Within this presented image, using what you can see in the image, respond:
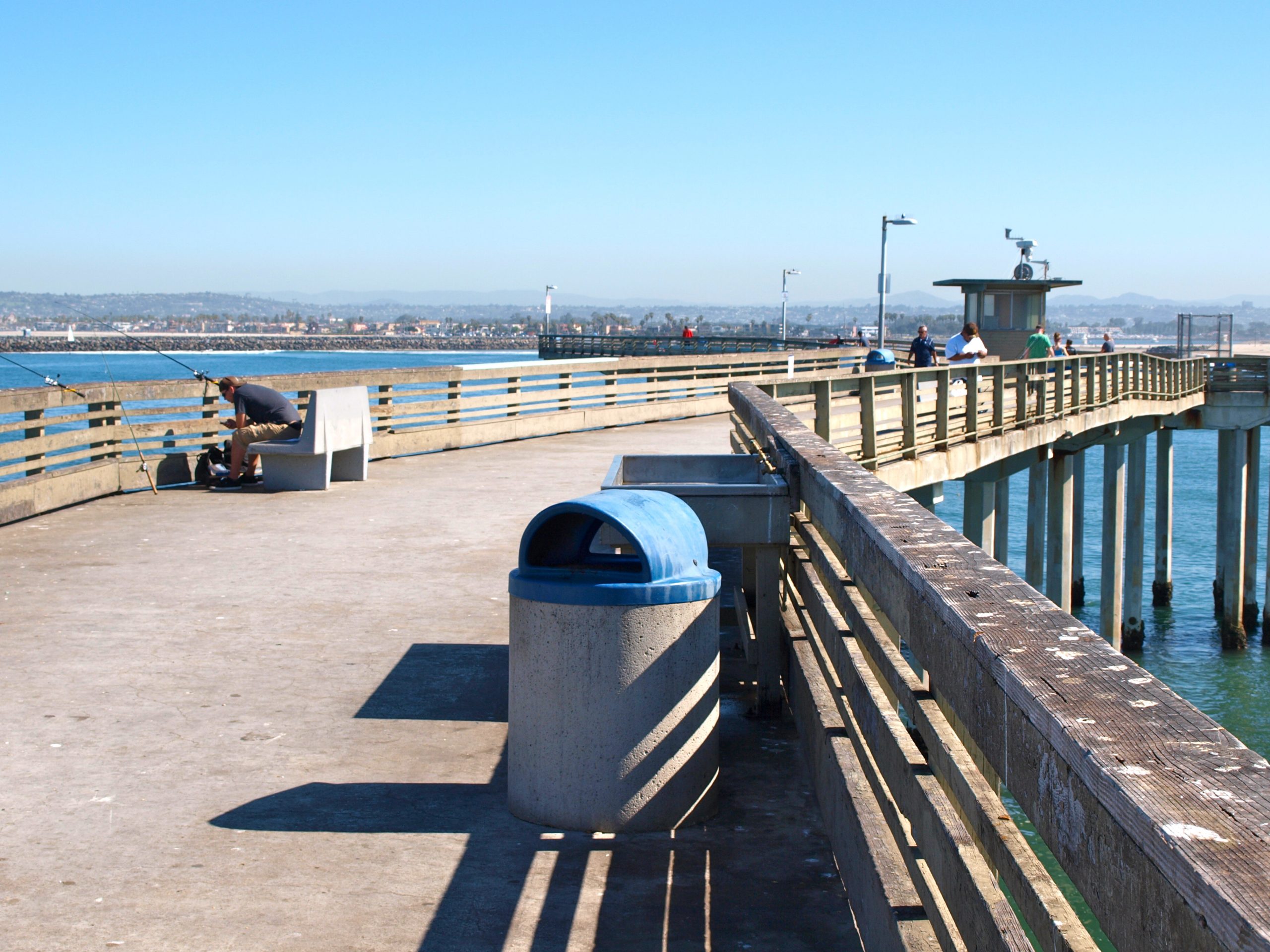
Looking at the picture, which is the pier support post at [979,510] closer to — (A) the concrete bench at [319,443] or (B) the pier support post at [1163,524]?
(A) the concrete bench at [319,443]

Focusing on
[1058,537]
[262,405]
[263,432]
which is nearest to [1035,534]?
[1058,537]

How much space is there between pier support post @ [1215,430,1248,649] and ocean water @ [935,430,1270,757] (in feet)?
1.53

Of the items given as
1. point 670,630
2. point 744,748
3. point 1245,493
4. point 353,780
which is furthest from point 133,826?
point 1245,493

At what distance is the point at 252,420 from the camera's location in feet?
45.2

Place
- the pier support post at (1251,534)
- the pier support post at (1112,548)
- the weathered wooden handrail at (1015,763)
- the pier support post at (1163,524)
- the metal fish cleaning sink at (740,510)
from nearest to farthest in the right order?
the weathered wooden handrail at (1015,763)
the metal fish cleaning sink at (740,510)
the pier support post at (1112,548)
the pier support post at (1251,534)
the pier support post at (1163,524)

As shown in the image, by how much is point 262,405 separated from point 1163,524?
25.4 meters

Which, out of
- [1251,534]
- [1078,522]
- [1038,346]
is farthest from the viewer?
[1078,522]

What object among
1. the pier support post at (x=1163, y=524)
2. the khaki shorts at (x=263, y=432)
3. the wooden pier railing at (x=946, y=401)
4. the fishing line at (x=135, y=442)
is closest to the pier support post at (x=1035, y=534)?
the wooden pier railing at (x=946, y=401)

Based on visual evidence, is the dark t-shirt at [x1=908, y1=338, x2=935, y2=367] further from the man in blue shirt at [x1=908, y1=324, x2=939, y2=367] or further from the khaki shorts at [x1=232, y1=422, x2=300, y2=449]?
the khaki shorts at [x1=232, y1=422, x2=300, y2=449]

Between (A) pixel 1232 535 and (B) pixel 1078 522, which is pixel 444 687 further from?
(B) pixel 1078 522

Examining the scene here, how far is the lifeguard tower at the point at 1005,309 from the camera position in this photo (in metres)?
36.0

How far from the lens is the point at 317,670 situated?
21.0 ft

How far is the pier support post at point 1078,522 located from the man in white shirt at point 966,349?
6.24m

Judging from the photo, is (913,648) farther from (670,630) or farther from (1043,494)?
(1043,494)
